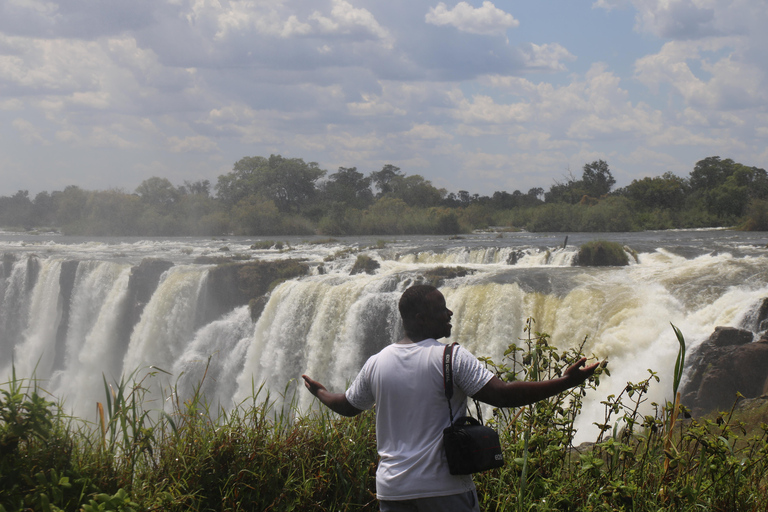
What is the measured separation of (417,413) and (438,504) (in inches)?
10.9

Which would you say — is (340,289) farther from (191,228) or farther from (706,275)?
(191,228)

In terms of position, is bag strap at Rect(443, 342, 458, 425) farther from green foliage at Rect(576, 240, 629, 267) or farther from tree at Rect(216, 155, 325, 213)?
tree at Rect(216, 155, 325, 213)

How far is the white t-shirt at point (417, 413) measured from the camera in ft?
6.15

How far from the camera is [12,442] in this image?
6.73ft

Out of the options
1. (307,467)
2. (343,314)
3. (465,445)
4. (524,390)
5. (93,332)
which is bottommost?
(93,332)

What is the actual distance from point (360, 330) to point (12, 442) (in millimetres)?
8579

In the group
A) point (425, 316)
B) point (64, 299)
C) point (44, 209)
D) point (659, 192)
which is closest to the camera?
point (425, 316)

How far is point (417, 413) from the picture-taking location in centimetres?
192

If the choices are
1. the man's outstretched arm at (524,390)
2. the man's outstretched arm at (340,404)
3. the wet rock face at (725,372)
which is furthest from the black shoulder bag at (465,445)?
the wet rock face at (725,372)

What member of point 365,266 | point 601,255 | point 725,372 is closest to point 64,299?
point 365,266

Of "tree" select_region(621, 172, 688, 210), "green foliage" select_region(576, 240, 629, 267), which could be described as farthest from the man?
"tree" select_region(621, 172, 688, 210)

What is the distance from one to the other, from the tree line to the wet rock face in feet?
66.8

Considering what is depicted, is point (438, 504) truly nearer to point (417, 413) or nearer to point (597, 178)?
point (417, 413)

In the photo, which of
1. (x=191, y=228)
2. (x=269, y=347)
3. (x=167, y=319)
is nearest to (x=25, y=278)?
(x=167, y=319)
